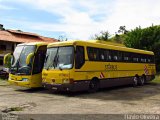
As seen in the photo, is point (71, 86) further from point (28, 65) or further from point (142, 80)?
point (142, 80)

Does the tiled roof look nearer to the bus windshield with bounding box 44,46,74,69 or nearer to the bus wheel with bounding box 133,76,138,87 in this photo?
the bus wheel with bounding box 133,76,138,87

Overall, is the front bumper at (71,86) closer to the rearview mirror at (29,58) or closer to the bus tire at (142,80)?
the rearview mirror at (29,58)

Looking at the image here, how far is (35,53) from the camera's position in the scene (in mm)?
17594

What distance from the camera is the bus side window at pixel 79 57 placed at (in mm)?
15961

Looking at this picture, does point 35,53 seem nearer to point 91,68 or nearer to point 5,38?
point 91,68

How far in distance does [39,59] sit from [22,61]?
963 mm

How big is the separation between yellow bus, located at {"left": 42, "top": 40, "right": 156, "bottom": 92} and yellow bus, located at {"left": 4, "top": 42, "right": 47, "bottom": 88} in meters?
0.89

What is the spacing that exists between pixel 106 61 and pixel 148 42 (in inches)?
785

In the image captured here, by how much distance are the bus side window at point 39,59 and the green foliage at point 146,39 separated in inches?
827

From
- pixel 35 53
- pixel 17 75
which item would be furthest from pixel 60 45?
pixel 17 75

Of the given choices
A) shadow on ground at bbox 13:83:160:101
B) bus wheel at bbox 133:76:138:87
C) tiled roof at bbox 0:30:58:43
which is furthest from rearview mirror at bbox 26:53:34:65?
tiled roof at bbox 0:30:58:43

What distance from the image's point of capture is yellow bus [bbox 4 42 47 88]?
1733 centimetres

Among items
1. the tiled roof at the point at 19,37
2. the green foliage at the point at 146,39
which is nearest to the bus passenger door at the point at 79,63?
the green foliage at the point at 146,39

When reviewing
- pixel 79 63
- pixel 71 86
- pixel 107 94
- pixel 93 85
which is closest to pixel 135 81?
pixel 107 94
